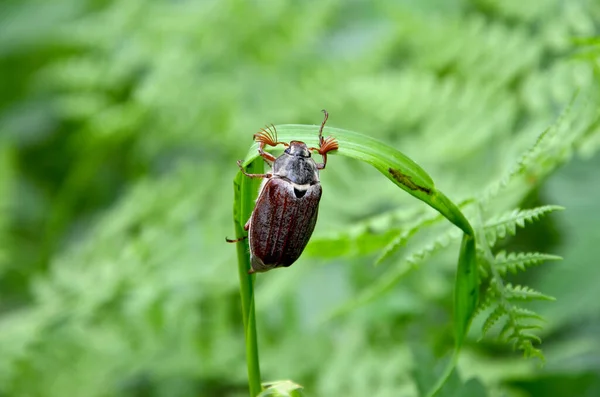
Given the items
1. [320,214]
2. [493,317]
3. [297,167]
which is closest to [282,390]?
[493,317]

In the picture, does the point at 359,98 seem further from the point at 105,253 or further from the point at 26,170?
the point at 26,170

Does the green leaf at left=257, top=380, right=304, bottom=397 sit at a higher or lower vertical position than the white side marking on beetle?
lower

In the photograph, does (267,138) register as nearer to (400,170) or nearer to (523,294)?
(400,170)

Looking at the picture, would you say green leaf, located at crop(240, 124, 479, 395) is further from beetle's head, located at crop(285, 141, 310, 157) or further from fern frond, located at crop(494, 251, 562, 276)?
beetle's head, located at crop(285, 141, 310, 157)

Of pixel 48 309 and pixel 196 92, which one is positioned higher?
pixel 196 92

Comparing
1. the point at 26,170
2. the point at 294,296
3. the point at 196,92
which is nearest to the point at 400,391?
the point at 294,296

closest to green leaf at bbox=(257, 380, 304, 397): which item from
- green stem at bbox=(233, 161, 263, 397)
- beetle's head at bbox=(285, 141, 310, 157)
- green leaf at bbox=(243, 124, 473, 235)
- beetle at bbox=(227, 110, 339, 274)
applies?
green stem at bbox=(233, 161, 263, 397)
